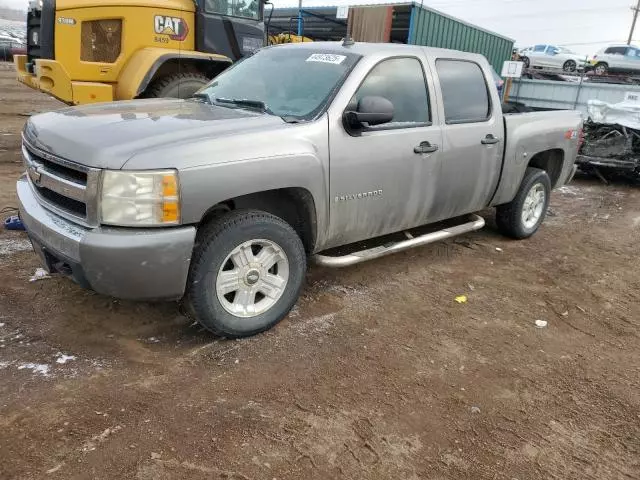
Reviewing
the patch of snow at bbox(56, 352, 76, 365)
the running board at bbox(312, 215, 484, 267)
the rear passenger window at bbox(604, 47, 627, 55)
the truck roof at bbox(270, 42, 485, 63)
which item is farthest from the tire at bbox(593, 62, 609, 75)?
the patch of snow at bbox(56, 352, 76, 365)

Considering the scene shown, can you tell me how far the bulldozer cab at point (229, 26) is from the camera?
8.17m

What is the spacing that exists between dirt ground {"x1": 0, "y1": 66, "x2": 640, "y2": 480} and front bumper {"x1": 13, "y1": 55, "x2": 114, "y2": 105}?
3.12 meters

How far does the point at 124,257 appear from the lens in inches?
114

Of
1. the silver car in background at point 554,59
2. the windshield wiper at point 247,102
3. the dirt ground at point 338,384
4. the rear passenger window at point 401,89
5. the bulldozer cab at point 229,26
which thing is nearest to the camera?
the dirt ground at point 338,384

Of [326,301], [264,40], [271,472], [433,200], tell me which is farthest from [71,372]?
[264,40]

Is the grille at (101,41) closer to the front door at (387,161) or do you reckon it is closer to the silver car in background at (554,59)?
the front door at (387,161)

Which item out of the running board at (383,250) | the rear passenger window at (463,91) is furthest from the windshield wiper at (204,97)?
the rear passenger window at (463,91)

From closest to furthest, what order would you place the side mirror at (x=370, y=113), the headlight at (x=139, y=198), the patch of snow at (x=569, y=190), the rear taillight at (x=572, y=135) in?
the headlight at (x=139, y=198) → the side mirror at (x=370, y=113) → the rear taillight at (x=572, y=135) → the patch of snow at (x=569, y=190)

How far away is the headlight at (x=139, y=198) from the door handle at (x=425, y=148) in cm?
203

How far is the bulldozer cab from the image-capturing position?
817cm

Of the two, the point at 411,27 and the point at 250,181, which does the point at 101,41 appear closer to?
the point at 250,181

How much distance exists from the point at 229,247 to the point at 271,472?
Result: 1314 mm

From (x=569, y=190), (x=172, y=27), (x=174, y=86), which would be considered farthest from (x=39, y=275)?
(x=569, y=190)

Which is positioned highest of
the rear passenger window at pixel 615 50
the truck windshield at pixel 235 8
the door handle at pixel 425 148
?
the rear passenger window at pixel 615 50
